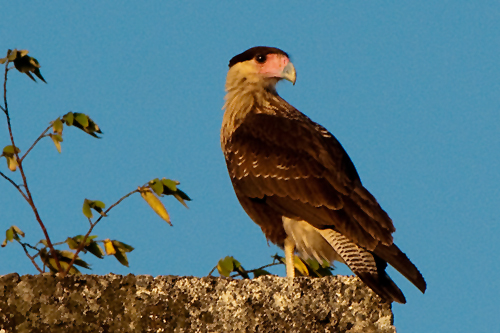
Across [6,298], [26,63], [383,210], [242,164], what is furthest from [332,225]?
[6,298]

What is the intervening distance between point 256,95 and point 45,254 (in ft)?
11.4

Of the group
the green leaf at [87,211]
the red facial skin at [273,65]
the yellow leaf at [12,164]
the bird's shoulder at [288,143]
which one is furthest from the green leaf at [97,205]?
the red facial skin at [273,65]

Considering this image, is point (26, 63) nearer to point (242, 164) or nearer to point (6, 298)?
point (6, 298)

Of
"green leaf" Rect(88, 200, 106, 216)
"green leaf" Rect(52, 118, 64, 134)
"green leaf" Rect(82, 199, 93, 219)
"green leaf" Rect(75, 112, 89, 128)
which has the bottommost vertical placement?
"green leaf" Rect(82, 199, 93, 219)

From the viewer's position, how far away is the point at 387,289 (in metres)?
4.00

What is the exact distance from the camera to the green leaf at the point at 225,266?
4.29 m

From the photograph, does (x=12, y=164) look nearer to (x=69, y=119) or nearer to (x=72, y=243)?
(x=69, y=119)

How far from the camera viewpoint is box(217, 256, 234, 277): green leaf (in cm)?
429

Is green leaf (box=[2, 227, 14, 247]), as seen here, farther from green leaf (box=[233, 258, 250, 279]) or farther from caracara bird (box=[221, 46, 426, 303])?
caracara bird (box=[221, 46, 426, 303])

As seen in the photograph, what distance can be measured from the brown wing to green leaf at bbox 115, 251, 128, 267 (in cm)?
180

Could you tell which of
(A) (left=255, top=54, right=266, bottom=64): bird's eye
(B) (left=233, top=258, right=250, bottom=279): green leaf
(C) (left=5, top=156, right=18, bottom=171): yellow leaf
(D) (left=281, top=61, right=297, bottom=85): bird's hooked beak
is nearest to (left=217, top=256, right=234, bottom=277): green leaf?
(B) (left=233, top=258, right=250, bottom=279): green leaf

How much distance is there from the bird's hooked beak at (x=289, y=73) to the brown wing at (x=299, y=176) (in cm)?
38

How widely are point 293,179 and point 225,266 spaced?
191 centimetres

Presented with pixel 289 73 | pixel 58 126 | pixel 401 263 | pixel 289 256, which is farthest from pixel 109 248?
pixel 289 73
